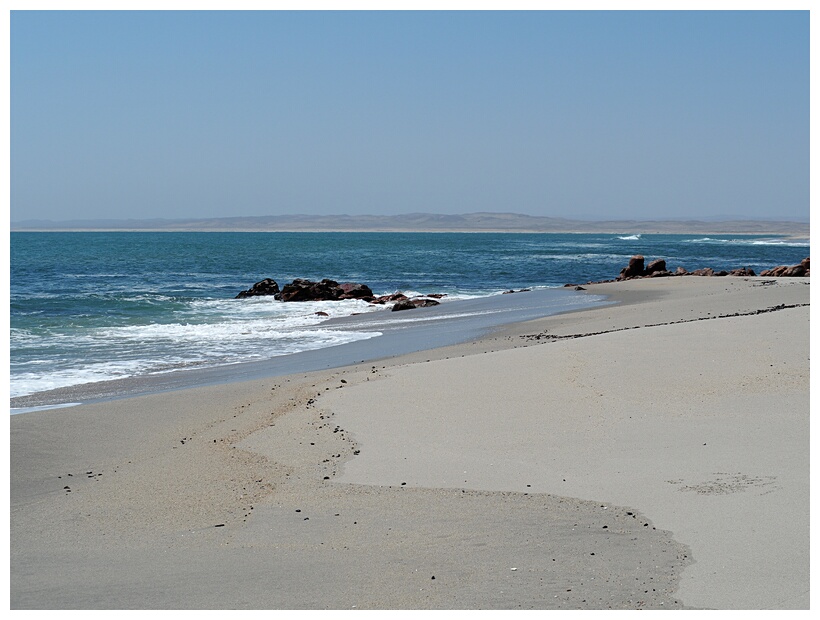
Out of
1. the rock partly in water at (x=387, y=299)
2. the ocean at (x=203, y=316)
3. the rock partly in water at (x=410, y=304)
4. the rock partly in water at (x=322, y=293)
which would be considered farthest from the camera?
the rock partly in water at (x=322, y=293)

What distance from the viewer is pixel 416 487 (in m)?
6.30

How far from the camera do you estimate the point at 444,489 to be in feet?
20.4

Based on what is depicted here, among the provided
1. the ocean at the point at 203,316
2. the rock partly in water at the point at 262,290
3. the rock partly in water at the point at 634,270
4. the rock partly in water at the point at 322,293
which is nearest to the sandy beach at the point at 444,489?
the ocean at the point at 203,316

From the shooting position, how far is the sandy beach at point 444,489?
454cm

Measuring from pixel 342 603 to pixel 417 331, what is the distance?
1464cm

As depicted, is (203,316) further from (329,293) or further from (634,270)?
(634,270)

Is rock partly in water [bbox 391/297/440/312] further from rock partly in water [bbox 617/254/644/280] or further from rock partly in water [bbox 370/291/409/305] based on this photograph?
rock partly in water [bbox 617/254/644/280]

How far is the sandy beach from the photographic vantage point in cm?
454

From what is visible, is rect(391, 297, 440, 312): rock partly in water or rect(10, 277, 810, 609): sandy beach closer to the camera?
rect(10, 277, 810, 609): sandy beach

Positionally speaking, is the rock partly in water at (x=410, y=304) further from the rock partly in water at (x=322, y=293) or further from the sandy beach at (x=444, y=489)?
the sandy beach at (x=444, y=489)

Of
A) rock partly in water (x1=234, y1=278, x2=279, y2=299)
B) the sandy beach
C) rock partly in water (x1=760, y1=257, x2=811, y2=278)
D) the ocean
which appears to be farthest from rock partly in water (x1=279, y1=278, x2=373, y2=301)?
the sandy beach

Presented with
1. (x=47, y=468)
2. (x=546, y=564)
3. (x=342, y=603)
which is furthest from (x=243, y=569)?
(x=47, y=468)

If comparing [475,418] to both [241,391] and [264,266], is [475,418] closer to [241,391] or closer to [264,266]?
[241,391]

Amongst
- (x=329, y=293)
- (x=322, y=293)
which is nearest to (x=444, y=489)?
(x=322, y=293)
